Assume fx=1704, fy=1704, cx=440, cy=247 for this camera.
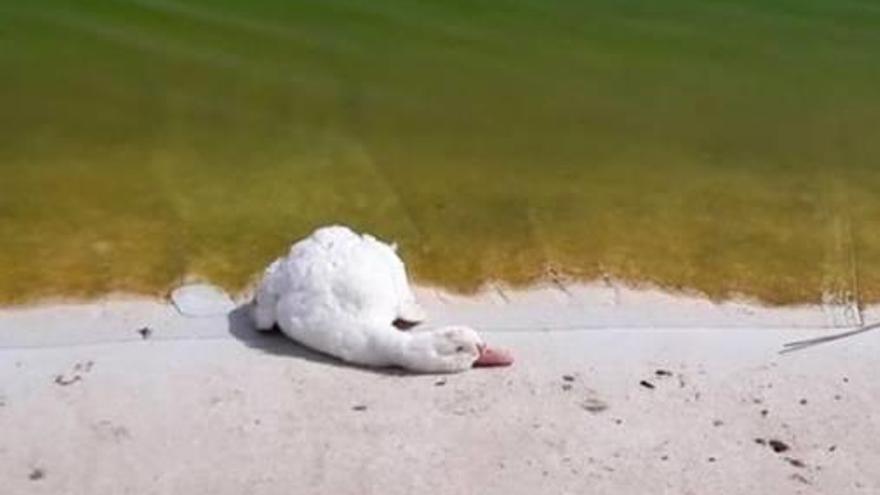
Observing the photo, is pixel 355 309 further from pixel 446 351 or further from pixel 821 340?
pixel 821 340

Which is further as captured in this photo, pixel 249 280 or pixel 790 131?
pixel 790 131

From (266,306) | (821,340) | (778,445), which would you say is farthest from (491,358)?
(821,340)

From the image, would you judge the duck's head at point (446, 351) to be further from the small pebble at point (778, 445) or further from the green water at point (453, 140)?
the small pebble at point (778, 445)

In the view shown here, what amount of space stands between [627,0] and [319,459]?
5.45 meters

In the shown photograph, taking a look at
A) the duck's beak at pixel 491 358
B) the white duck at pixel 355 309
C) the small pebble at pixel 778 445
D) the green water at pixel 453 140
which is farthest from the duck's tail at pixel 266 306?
the small pebble at pixel 778 445

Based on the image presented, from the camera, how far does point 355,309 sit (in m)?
5.86

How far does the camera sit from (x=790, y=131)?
8.55 m

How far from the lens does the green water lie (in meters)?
6.81

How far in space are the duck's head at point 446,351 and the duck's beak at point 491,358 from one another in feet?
0.09

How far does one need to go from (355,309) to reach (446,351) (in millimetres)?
395

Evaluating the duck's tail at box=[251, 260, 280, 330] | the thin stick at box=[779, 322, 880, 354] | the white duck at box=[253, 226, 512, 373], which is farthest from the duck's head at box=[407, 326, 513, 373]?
the thin stick at box=[779, 322, 880, 354]

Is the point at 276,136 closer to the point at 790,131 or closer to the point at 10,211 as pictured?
the point at 10,211

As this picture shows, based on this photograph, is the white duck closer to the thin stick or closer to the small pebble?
the small pebble

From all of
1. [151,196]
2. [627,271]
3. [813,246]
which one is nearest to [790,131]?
[813,246]
